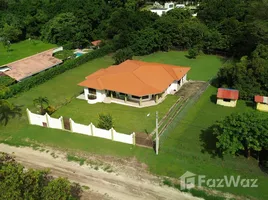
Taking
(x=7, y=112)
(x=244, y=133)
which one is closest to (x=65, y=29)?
(x=7, y=112)

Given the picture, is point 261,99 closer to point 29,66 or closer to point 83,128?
point 83,128

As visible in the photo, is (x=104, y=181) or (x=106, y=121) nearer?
(x=104, y=181)

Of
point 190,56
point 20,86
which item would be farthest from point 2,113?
point 190,56

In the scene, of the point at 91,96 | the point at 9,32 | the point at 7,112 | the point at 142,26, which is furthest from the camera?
the point at 9,32

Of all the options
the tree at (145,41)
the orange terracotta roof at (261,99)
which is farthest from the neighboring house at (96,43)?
the orange terracotta roof at (261,99)

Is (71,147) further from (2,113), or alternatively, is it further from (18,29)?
(18,29)

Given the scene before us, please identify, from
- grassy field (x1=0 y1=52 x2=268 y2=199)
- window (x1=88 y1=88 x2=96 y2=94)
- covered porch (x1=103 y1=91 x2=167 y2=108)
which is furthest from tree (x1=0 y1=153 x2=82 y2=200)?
window (x1=88 y1=88 x2=96 y2=94)

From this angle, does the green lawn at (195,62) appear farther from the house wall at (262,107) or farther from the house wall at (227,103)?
the house wall at (262,107)
